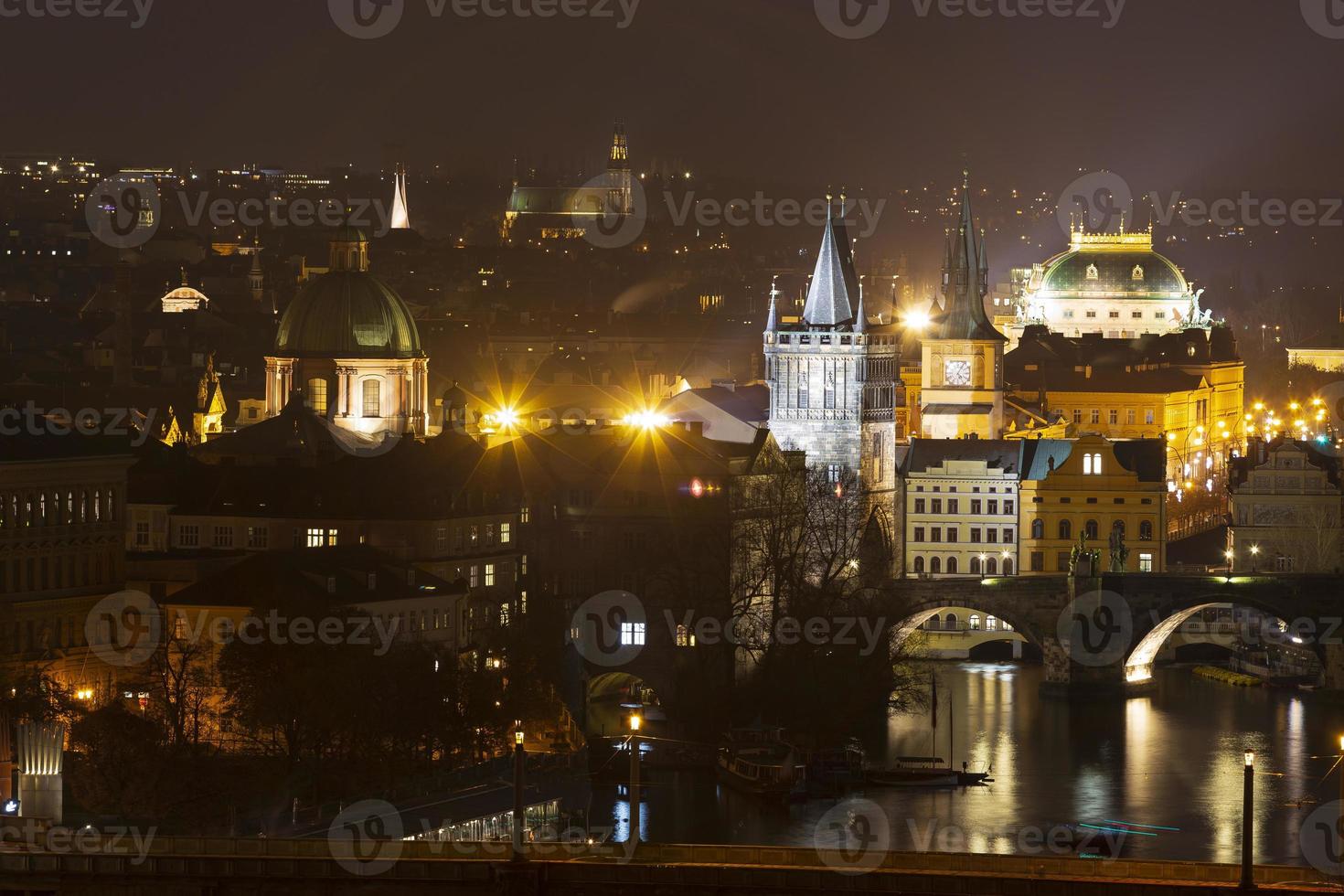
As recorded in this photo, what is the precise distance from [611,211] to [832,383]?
102 m

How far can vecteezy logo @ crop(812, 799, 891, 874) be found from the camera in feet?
183

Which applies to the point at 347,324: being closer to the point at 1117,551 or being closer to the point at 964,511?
the point at 964,511

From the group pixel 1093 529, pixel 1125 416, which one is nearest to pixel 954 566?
pixel 1093 529

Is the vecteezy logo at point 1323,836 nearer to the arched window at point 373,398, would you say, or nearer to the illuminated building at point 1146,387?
the arched window at point 373,398

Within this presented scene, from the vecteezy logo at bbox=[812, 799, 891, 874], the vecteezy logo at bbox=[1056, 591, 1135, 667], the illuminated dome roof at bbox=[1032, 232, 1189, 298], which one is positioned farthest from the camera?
the illuminated dome roof at bbox=[1032, 232, 1189, 298]

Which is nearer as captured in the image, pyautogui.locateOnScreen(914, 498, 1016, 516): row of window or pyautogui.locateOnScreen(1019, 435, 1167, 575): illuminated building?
pyautogui.locateOnScreen(1019, 435, 1167, 575): illuminated building

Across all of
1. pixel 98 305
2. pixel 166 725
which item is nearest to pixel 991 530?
pixel 166 725

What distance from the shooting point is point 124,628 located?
66.2m

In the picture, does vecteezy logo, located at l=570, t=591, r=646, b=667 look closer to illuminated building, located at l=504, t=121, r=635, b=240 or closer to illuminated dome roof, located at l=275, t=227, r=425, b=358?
illuminated dome roof, located at l=275, t=227, r=425, b=358

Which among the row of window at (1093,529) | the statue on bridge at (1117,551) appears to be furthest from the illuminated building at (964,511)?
the statue on bridge at (1117,551)

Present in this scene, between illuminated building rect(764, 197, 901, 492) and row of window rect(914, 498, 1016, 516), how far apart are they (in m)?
1.35

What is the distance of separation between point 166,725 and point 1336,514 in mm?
38315

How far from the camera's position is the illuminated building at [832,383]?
91.4m

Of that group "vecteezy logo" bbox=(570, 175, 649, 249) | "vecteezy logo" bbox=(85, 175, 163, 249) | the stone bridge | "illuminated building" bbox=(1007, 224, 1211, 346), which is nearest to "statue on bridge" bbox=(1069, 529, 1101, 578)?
the stone bridge
